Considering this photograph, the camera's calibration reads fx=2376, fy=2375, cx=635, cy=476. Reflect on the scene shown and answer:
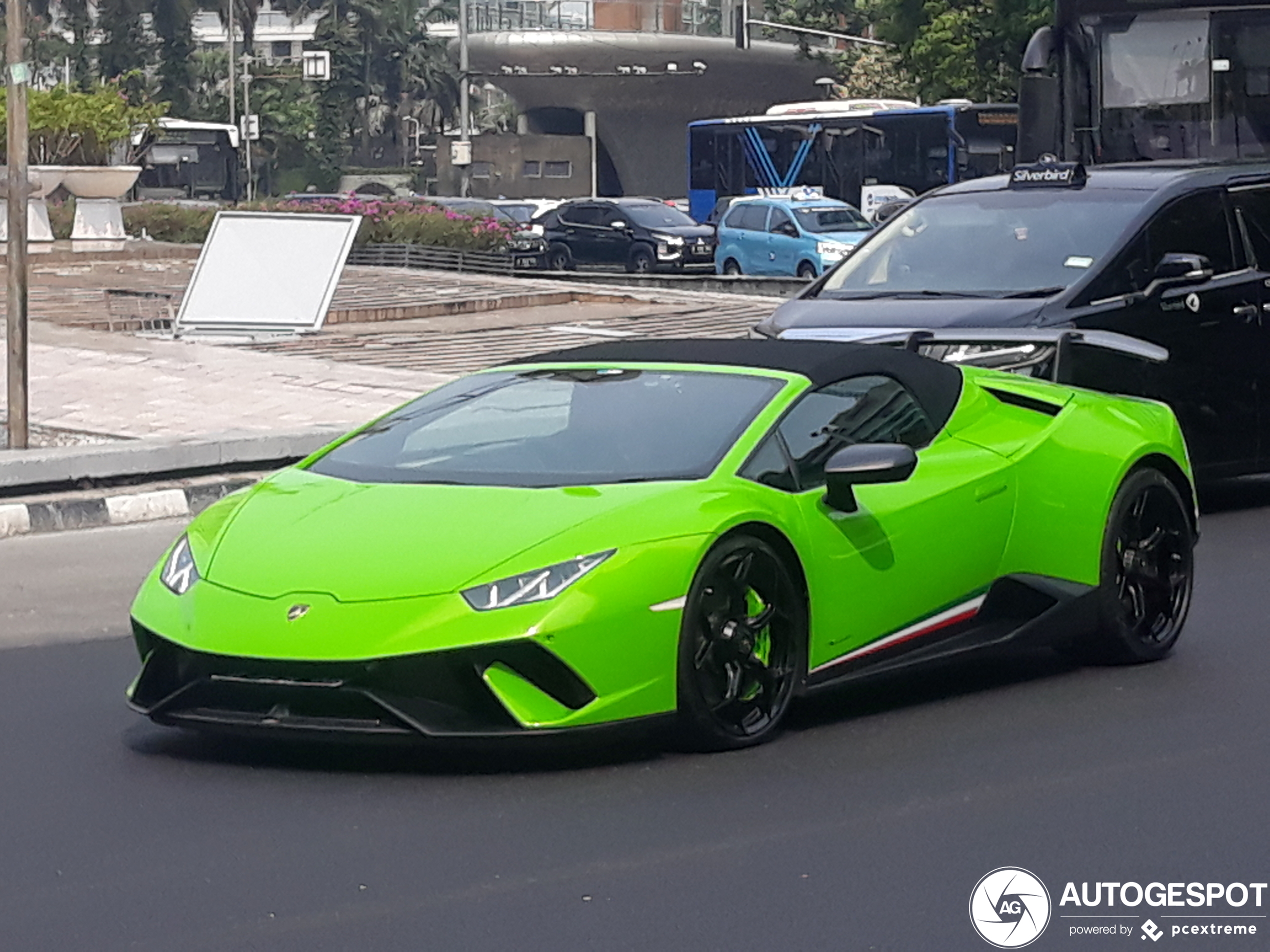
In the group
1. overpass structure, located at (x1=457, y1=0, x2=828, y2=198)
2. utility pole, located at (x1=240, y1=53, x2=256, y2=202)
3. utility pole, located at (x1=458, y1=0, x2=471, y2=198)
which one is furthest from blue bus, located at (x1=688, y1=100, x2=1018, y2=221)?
overpass structure, located at (x1=457, y1=0, x2=828, y2=198)

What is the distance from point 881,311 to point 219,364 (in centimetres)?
866

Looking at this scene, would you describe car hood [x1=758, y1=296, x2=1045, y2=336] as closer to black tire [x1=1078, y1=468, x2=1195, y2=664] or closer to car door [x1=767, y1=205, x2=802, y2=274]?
black tire [x1=1078, y1=468, x2=1195, y2=664]

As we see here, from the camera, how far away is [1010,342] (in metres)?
11.1

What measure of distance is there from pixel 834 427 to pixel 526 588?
1.44m

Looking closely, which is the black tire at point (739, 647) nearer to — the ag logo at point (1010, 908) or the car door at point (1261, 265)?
the ag logo at point (1010, 908)

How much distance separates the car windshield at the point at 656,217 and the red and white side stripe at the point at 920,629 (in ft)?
120

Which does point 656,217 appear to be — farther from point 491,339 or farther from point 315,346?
point 315,346

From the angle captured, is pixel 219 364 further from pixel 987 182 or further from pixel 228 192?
pixel 228 192

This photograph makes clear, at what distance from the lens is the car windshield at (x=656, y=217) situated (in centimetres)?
4362

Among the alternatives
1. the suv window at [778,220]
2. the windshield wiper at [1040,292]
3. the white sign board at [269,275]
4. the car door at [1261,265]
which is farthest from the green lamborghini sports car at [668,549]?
the suv window at [778,220]

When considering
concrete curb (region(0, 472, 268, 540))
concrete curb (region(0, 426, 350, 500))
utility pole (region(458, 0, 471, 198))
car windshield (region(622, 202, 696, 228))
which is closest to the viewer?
concrete curb (region(0, 472, 268, 540))

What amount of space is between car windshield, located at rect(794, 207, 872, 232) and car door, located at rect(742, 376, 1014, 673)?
3043 centimetres

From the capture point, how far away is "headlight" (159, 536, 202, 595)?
256 inches

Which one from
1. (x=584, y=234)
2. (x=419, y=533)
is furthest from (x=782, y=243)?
(x=419, y=533)
